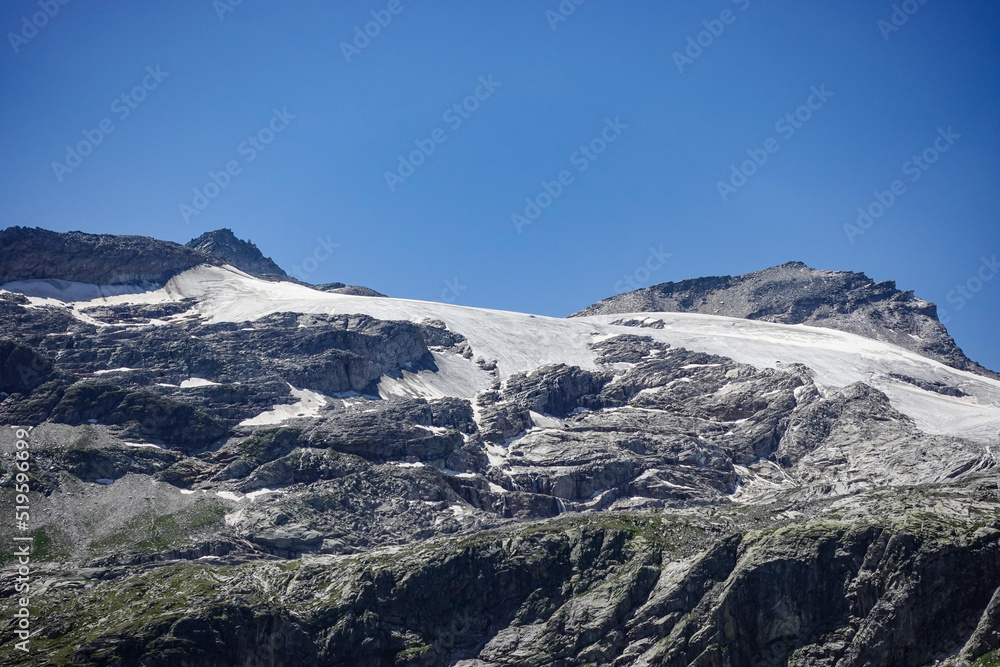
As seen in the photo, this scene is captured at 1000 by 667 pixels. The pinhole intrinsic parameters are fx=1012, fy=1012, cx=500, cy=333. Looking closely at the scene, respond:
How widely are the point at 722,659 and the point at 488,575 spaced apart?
39.0m

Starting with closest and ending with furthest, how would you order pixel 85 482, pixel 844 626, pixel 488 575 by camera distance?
1. pixel 844 626
2. pixel 488 575
3. pixel 85 482

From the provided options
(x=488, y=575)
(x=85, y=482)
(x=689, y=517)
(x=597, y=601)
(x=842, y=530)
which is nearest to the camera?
(x=842, y=530)

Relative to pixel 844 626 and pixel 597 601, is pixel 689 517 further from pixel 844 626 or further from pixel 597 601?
pixel 844 626

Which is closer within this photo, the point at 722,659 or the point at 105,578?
the point at 722,659

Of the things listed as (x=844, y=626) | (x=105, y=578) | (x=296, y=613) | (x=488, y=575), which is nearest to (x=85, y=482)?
(x=105, y=578)

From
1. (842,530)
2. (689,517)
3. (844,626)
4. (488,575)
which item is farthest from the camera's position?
(689,517)

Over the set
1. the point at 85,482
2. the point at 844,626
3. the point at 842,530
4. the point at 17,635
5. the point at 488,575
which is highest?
the point at 85,482

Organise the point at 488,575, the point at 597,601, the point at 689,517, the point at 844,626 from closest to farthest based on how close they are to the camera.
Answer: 1. the point at 844,626
2. the point at 597,601
3. the point at 488,575
4. the point at 689,517

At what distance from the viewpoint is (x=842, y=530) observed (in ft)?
427

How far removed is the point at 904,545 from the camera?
4830 inches

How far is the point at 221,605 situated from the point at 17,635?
26.6 m

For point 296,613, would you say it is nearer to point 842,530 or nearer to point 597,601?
point 597,601

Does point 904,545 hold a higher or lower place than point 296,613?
lower

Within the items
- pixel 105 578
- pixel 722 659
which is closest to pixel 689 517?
pixel 722 659
